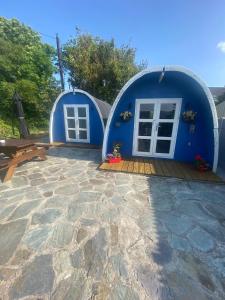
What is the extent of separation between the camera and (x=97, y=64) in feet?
48.6

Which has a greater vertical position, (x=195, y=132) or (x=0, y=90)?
(x=0, y=90)

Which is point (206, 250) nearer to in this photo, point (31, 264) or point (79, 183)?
point (31, 264)

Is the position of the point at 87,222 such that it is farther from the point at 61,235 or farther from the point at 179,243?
the point at 179,243

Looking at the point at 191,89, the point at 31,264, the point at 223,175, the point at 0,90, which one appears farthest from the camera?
the point at 0,90

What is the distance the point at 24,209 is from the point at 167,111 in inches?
211

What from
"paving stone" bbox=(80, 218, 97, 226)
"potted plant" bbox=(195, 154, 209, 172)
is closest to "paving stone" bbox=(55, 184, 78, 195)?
"paving stone" bbox=(80, 218, 97, 226)

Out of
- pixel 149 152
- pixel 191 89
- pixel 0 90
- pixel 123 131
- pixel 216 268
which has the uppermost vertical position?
pixel 0 90

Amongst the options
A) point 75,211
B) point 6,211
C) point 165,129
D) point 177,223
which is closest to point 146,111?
point 165,129

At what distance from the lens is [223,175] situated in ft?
15.8

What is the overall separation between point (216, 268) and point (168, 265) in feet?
2.02

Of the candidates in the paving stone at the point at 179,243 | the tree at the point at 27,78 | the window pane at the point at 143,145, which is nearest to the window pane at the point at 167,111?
the window pane at the point at 143,145

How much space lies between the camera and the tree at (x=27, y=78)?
1250cm

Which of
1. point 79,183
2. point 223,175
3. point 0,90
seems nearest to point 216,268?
point 79,183

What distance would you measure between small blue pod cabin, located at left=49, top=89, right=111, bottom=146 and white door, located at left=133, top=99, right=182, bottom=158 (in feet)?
9.00
